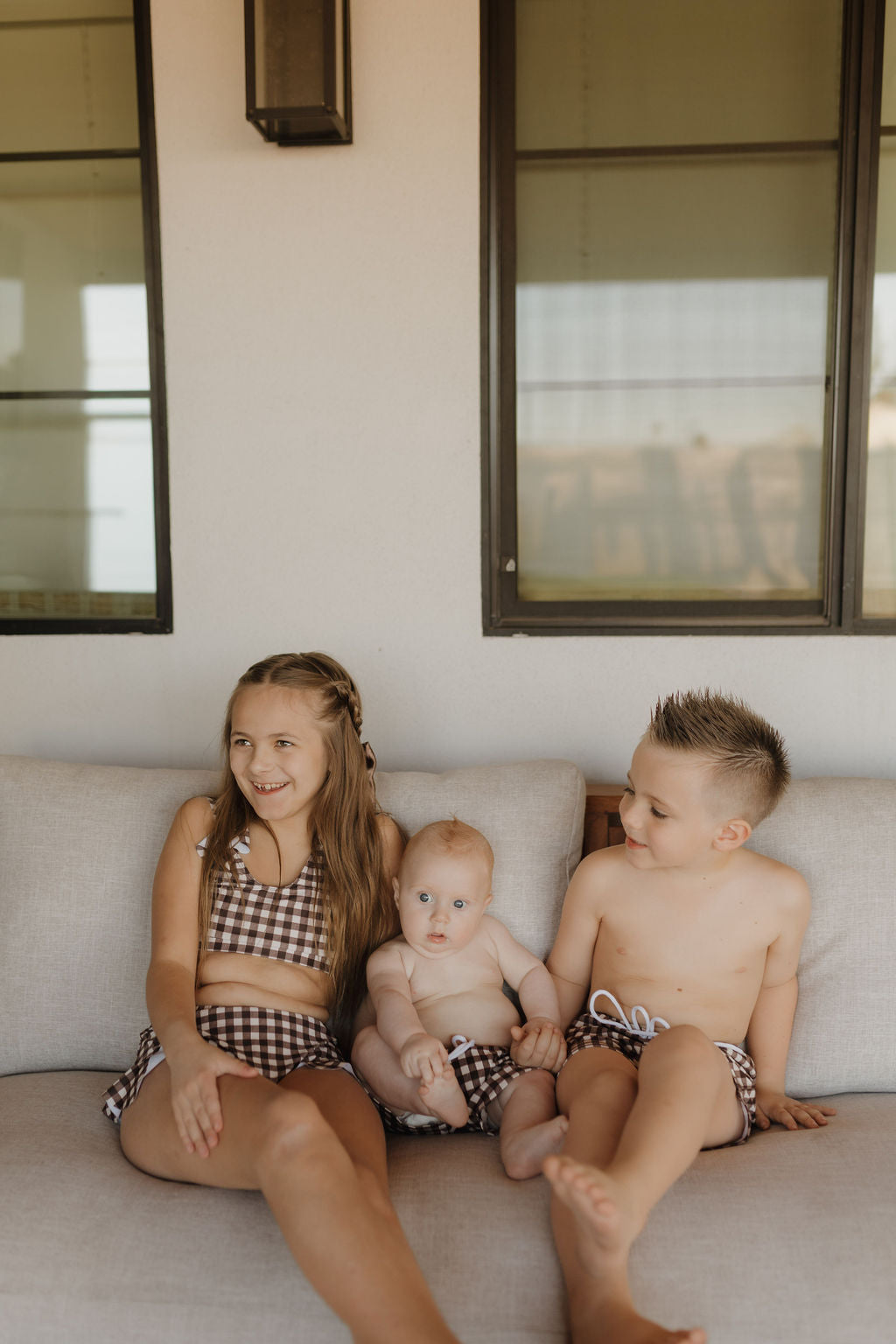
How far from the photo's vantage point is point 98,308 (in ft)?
7.41

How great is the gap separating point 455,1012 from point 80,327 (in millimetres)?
1706

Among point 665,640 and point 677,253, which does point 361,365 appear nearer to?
point 677,253

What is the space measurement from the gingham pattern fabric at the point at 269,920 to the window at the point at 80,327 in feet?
→ 2.57

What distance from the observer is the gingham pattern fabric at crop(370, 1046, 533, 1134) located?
5.12 ft

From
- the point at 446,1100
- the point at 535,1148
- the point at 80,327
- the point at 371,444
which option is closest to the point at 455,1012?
the point at 446,1100

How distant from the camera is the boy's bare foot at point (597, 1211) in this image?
1123mm

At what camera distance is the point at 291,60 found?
1.92 m

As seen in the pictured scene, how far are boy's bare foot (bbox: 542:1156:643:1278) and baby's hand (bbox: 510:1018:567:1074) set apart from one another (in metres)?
0.40

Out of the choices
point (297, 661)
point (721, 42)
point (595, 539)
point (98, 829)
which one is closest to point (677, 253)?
point (721, 42)

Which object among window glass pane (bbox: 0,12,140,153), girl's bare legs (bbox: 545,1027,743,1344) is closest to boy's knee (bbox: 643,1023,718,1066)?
girl's bare legs (bbox: 545,1027,743,1344)

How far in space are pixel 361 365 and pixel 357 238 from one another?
0.87 ft

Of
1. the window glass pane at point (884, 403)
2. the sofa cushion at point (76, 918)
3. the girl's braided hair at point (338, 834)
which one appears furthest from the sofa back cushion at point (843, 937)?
the sofa cushion at point (76, 918)

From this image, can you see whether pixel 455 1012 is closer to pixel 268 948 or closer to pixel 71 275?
pixel 268 948

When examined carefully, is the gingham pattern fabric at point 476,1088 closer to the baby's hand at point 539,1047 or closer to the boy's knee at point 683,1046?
the baby's hand at point 539,1047
